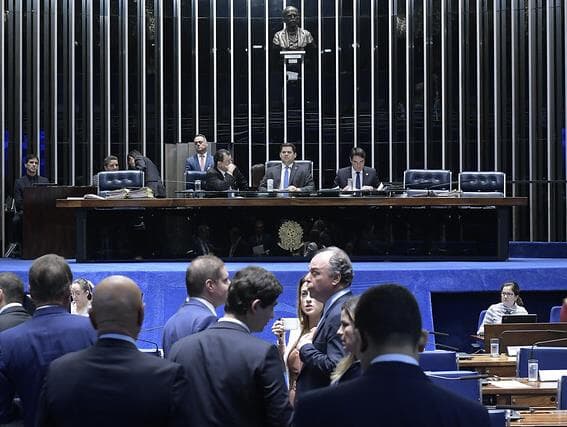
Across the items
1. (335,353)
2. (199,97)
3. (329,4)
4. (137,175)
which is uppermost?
(329,4)

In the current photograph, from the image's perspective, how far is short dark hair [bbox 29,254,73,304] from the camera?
427 centimetres

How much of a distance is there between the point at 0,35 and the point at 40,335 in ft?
43.7

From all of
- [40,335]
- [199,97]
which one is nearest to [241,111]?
[199,97]

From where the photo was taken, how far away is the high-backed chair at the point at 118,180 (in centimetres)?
1284

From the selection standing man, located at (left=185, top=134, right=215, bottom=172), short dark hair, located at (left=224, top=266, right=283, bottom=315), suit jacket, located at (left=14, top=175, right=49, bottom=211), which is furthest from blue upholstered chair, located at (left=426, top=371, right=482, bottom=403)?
suit jacket, located at (left=14, top=175, right=49, bottom=211)

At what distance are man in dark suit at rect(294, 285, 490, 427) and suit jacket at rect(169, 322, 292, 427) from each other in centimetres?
116

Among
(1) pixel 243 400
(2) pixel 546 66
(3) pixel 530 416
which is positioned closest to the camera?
(1) pixel 243 400

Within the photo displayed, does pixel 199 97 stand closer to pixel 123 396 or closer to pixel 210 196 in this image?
pixel 210 196

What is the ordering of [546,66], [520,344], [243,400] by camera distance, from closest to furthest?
[243,400], [520,344], [546,66]

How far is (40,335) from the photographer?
415 cm

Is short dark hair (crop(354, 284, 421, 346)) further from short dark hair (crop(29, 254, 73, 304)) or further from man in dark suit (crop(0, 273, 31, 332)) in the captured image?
man in dark suit (crop(0, 273, 31, 332))

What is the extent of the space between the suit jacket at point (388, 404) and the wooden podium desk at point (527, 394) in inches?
163

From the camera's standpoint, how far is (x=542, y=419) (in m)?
5.52

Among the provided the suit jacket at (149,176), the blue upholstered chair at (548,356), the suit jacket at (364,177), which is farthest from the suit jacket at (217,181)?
the blue upholstered chair at (548,356)
